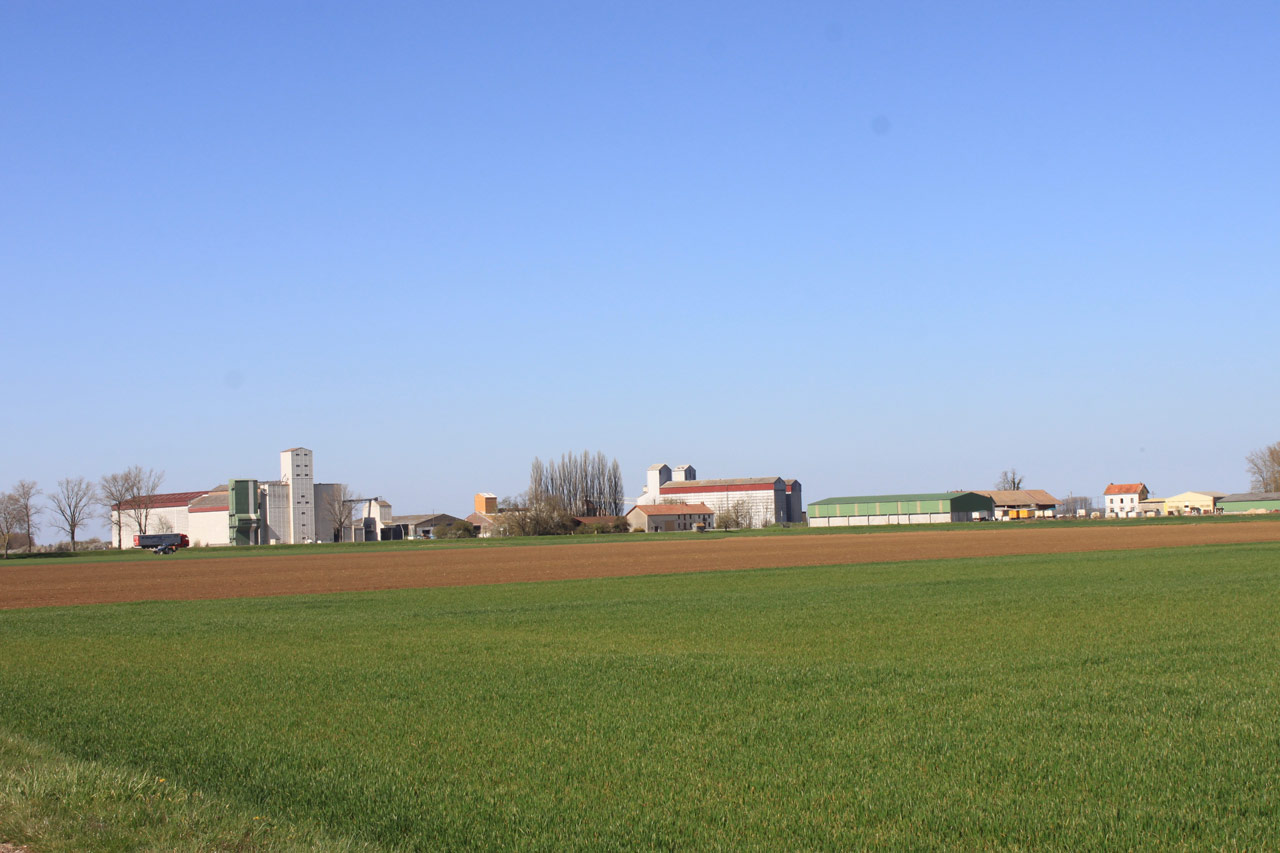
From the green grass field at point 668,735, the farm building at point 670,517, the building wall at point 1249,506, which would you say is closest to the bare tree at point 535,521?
the farm building at point 670,517

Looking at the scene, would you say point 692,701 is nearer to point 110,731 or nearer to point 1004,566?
point 110,731

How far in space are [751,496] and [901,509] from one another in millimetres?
23673

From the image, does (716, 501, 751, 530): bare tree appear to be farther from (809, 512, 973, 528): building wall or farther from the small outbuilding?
the small outbuilding

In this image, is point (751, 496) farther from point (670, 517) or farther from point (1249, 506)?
point (1249, 506)

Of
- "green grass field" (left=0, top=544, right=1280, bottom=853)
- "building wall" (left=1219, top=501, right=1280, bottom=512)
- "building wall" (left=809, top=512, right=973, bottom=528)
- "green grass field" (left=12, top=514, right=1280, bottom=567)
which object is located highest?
"green grass field" (left=0, top=544, right=1280, bottom=853)

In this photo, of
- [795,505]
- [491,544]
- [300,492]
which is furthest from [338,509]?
[795,505]

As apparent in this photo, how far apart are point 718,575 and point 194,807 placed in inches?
1515

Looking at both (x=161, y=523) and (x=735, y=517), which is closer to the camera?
(x=161, y=523)

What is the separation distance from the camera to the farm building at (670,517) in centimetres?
A: 16950

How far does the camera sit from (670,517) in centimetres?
17138

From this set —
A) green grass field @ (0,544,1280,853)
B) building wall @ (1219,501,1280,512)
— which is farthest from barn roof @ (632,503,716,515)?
green grass field @ (0,544,1280,853)

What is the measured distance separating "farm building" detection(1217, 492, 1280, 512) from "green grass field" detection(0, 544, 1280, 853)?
172137 mm

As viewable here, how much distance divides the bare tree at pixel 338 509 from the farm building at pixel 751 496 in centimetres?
4905

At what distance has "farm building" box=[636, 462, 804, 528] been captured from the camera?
172750mm
